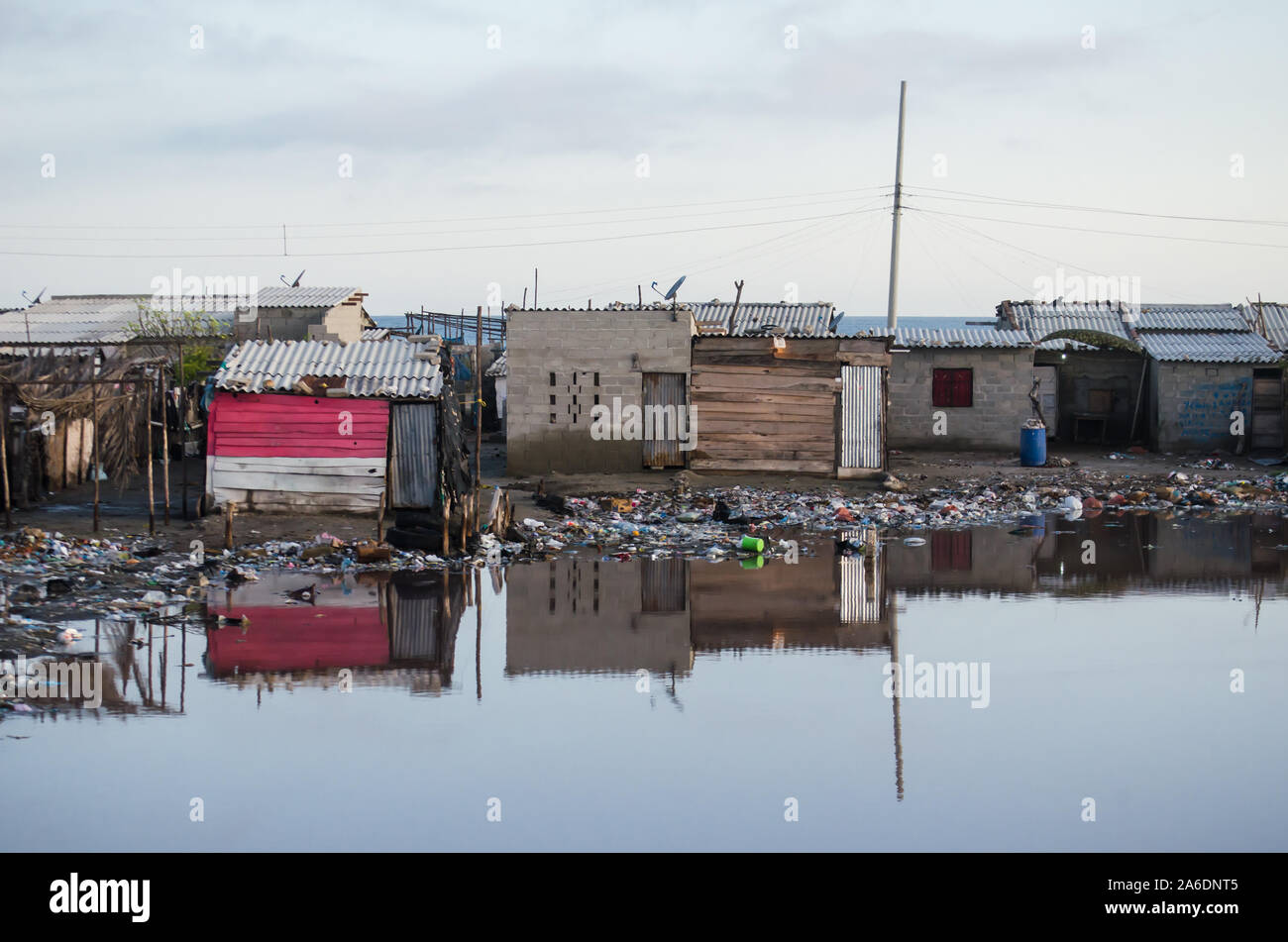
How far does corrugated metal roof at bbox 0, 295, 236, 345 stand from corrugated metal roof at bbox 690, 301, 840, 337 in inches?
503

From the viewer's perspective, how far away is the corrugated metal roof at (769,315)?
103 ft

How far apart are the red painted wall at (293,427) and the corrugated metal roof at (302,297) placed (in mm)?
12317

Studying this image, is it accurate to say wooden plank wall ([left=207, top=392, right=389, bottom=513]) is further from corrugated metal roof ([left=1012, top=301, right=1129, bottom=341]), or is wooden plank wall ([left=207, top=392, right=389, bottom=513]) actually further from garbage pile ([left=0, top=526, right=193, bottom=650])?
corrugated metal roof ([left=1012, top=301, right=1129, bottom=341])

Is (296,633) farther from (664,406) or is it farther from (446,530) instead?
(664,406)

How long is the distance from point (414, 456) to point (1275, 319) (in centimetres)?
2580

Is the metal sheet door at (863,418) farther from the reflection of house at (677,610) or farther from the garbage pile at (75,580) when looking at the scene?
the garbage pile at (75,580)

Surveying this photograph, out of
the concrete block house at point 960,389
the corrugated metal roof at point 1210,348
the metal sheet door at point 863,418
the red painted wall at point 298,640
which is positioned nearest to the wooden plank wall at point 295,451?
the red painted wall at point 298,640

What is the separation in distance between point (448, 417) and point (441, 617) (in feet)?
17.9

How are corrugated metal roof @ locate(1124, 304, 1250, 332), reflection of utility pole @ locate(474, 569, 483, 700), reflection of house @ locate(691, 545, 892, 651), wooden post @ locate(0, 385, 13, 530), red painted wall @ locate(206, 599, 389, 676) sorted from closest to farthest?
reflection of utility pole @ locate(474, 569, 483, 700)
red painted wall @ locate(206, 599, 389, 676)
reflection of house @ locate(691, 545, 892, 651)
wooden post @ locate(0, 385, 13, 530)
corrugated metal roof @ locate(1124, 304, 1250, 332)

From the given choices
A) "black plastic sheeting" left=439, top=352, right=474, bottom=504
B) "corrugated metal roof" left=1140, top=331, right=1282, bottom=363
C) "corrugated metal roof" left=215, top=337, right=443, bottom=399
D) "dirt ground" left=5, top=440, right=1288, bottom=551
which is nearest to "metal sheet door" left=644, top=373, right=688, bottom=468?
"dirt ground" left=5, top=440, right=1288, bottom=551

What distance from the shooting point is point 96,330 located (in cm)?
3162

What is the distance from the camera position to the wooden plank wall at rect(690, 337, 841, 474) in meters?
22.1

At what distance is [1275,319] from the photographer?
32594 millimetres
